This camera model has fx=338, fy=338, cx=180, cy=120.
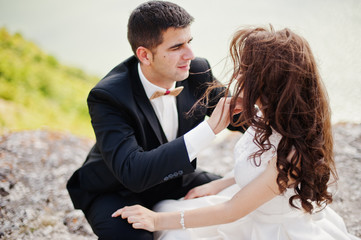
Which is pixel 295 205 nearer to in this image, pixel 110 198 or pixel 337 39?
pixel 110 198

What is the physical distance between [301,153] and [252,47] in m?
0.61

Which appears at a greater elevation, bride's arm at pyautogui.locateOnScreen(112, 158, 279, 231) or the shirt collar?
the shirt collar

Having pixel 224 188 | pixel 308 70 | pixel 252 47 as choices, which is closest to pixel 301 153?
pixel 308 70

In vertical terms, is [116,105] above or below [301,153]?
above

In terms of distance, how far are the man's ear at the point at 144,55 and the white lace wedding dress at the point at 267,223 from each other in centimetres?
94

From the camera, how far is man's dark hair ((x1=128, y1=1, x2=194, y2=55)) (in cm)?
244

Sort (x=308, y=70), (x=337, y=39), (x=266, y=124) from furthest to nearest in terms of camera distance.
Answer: (x=337, y=39), (x=266, y=124), (x=308, y=70)

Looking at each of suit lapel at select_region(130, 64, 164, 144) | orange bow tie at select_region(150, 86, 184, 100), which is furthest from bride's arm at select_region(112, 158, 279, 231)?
orange bow tie at select_region(150, 86, 184, 100)

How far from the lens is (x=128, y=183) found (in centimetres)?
206

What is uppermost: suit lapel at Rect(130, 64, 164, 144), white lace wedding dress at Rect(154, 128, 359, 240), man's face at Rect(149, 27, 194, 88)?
man's face at Rect(149, 27, 194, 88)

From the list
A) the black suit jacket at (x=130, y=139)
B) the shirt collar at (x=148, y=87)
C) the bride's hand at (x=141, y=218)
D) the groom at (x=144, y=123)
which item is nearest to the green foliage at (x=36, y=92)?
the black suit jacket at (x=130, y=139)

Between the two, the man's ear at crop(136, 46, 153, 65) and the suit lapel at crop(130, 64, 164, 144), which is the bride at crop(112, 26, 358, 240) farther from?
the man's ear at crop(136, 46, 153, 65)

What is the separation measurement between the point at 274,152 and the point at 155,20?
128cm

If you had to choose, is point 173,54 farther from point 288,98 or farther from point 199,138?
point 288,98
